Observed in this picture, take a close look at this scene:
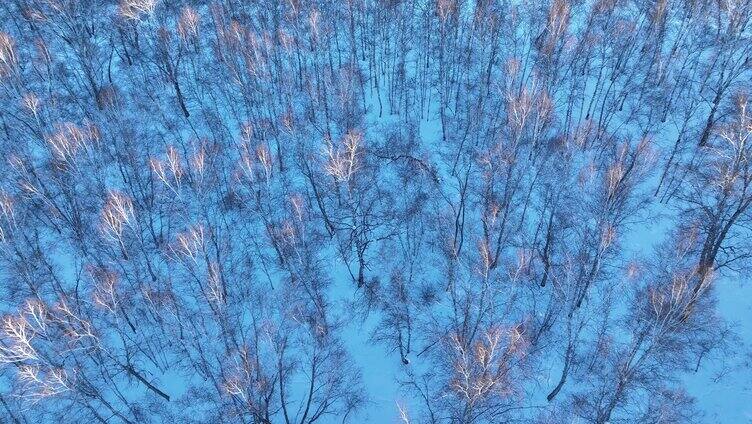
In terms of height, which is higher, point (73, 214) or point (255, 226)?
point (73, 214)

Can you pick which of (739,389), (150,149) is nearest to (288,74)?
(150,149)

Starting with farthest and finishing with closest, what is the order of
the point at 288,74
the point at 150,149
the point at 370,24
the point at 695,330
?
1. the point at 370,24
2. the point at 288,74
3. the point at 150,149
4. the point at 695,330

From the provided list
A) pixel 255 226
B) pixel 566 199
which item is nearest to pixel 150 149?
pixel 255 226

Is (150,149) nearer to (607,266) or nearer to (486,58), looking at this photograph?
(486,58)

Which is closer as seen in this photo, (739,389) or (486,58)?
(739,389)

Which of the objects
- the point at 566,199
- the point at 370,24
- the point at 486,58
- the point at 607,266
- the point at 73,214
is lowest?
the point at 607,266

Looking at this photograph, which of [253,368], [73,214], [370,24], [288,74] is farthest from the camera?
[370,24]
